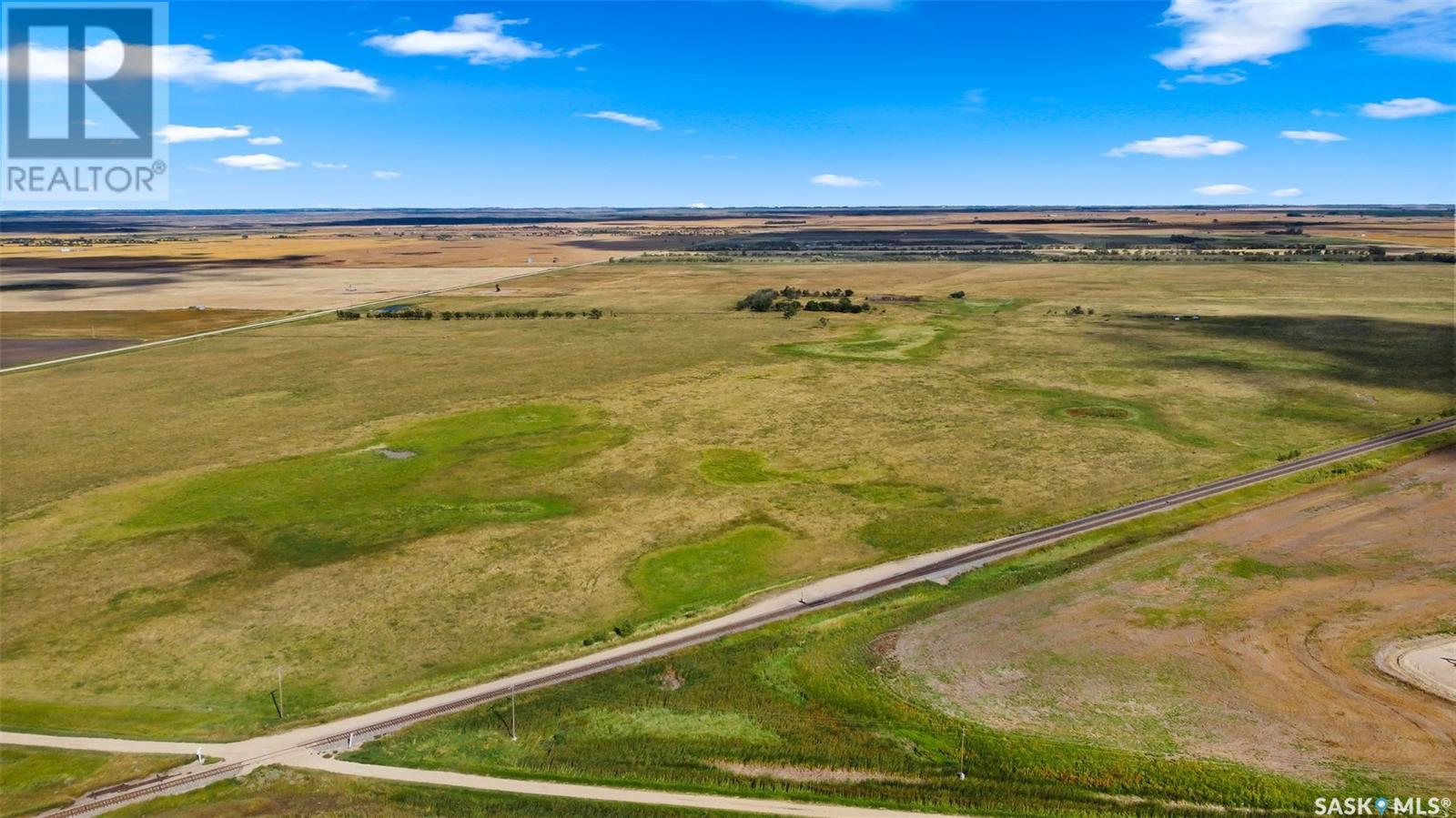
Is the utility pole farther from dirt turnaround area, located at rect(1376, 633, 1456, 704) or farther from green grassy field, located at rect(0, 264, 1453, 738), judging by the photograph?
dirt turnaround area, located at rect(1376, 633, 1456, 704)

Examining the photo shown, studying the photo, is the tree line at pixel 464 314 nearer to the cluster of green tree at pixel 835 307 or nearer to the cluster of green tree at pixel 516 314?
the cluster of green tree at pixel 516 314

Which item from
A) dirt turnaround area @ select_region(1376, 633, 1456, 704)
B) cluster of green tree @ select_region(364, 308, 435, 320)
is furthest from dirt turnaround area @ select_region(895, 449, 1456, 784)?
cluster of green tree @ select_region(364, 308, 435, 320)

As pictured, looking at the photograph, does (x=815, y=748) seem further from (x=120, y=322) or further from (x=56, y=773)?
(x=120, y=322)

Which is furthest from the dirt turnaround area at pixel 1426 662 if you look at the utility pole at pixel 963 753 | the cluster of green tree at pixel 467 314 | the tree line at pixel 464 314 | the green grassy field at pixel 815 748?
the cluster of green tree at pixel 467 314

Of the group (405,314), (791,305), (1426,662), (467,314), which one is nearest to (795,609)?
(1426,662)

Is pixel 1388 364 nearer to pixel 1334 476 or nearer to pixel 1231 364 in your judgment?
pixel 1231 364
